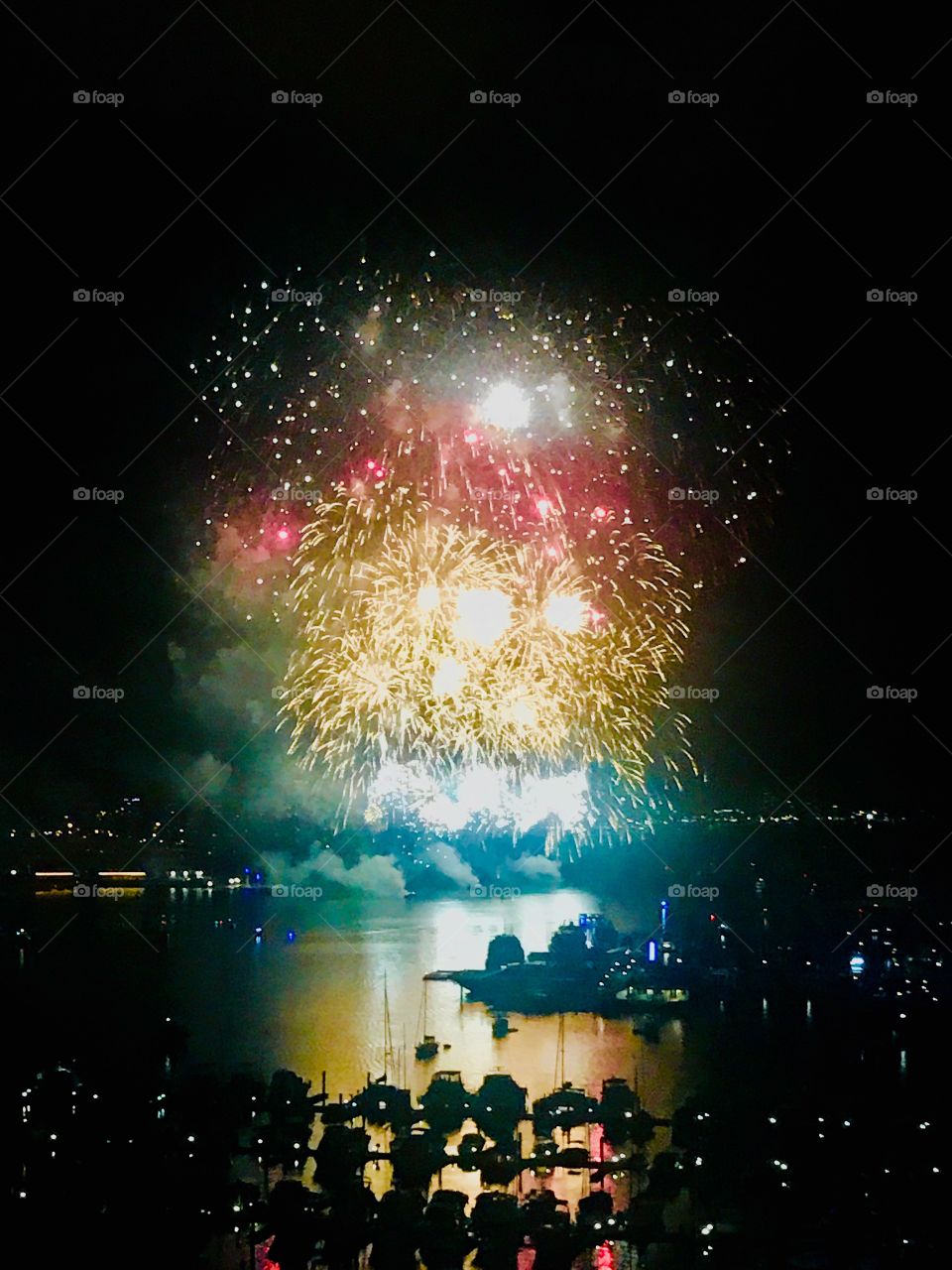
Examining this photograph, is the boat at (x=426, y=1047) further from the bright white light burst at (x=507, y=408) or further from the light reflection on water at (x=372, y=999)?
the bright white light burst at (x=507, y=408)

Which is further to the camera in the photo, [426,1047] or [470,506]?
[426,1047]

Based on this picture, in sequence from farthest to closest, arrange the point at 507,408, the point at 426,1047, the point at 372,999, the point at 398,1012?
the point at 372,999 < the point at 398,1012 < the point at 426,1047 < the point at 507,408


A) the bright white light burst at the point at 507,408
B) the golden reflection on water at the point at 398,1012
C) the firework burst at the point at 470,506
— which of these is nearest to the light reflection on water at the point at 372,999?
the golden reflection on water at the point at 398,1012

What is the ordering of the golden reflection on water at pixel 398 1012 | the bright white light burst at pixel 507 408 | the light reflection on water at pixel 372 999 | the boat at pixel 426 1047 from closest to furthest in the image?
the bright white light burst at pixel 507 408, the golden reflection on water at pixel 398 1012, the light reflection on water at pixel 372 999, the boat at pixel 426 1047

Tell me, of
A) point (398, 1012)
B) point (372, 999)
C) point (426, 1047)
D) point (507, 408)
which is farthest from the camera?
point (372, 999)

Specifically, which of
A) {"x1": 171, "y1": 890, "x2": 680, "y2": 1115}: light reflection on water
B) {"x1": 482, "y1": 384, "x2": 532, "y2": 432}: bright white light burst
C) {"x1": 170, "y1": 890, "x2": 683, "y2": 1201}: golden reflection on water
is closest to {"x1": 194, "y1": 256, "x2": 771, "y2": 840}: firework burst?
{"x1": 482, "y1": 384, "x2": 532, "y2": 432}: bright white light burst

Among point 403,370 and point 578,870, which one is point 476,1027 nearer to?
point 578,870

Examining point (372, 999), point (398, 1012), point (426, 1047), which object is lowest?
point (426, 1047)

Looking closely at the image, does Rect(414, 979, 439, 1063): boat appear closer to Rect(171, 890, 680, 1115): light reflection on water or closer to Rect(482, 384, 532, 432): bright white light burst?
Rect(171, 890, 680, 1115): light reflection on water

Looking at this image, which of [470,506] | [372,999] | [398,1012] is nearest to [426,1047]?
[398,1012]

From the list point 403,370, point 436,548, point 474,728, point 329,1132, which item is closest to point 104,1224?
point 329,1132

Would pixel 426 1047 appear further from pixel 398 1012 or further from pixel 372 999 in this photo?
pixel 372 999

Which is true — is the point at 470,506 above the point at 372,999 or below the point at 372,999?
above
